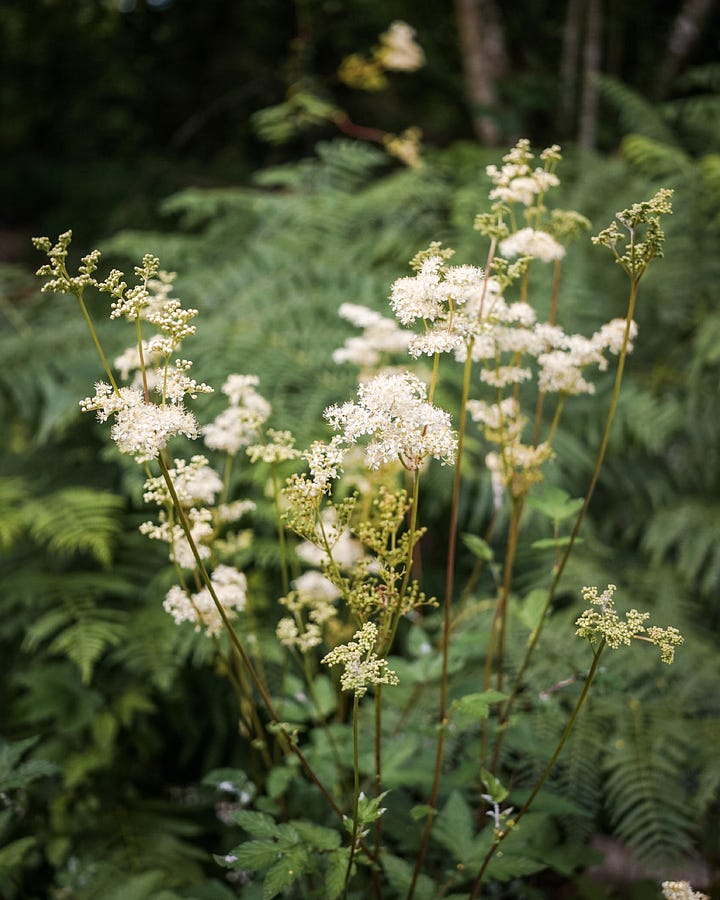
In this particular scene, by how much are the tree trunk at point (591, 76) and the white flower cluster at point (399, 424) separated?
3.54 m

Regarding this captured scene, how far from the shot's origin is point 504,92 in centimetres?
472

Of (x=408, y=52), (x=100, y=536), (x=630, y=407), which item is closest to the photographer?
(x=100, y=536)

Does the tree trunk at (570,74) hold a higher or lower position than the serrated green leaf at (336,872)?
higher

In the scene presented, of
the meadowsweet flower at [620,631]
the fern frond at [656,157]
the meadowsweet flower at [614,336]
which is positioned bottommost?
the meadowsweet flower at [620,631]

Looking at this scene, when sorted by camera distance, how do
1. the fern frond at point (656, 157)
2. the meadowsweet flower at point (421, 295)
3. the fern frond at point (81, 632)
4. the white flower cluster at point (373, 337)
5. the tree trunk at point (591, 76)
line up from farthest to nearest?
the tree trunk at point (591, 76) → the fern frond at point (656, 157) → the fern frond at point (81, 632) → the white flower cluster at point (373, 337) → the meadowsweet flower at point (421, 295)

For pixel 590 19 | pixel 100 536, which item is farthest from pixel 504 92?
pixel 100 536

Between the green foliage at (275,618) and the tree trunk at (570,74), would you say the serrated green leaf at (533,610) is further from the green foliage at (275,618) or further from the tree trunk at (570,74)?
the tree trunk at (570,74)

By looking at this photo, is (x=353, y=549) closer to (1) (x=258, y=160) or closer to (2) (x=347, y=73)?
(2) (x=347, y=73)

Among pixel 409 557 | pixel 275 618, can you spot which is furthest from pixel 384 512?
pixel 275 618

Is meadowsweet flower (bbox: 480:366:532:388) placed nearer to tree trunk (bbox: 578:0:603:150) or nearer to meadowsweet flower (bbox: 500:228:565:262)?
meadowsweet flower (bbox: 500:228:565:262)

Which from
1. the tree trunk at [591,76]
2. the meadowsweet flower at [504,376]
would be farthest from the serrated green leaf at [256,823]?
the tree trunk at [591,76]

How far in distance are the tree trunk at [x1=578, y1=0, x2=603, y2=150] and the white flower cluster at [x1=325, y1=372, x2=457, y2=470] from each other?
3.54m

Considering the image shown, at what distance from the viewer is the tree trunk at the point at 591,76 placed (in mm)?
3880

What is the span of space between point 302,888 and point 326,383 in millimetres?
1565
